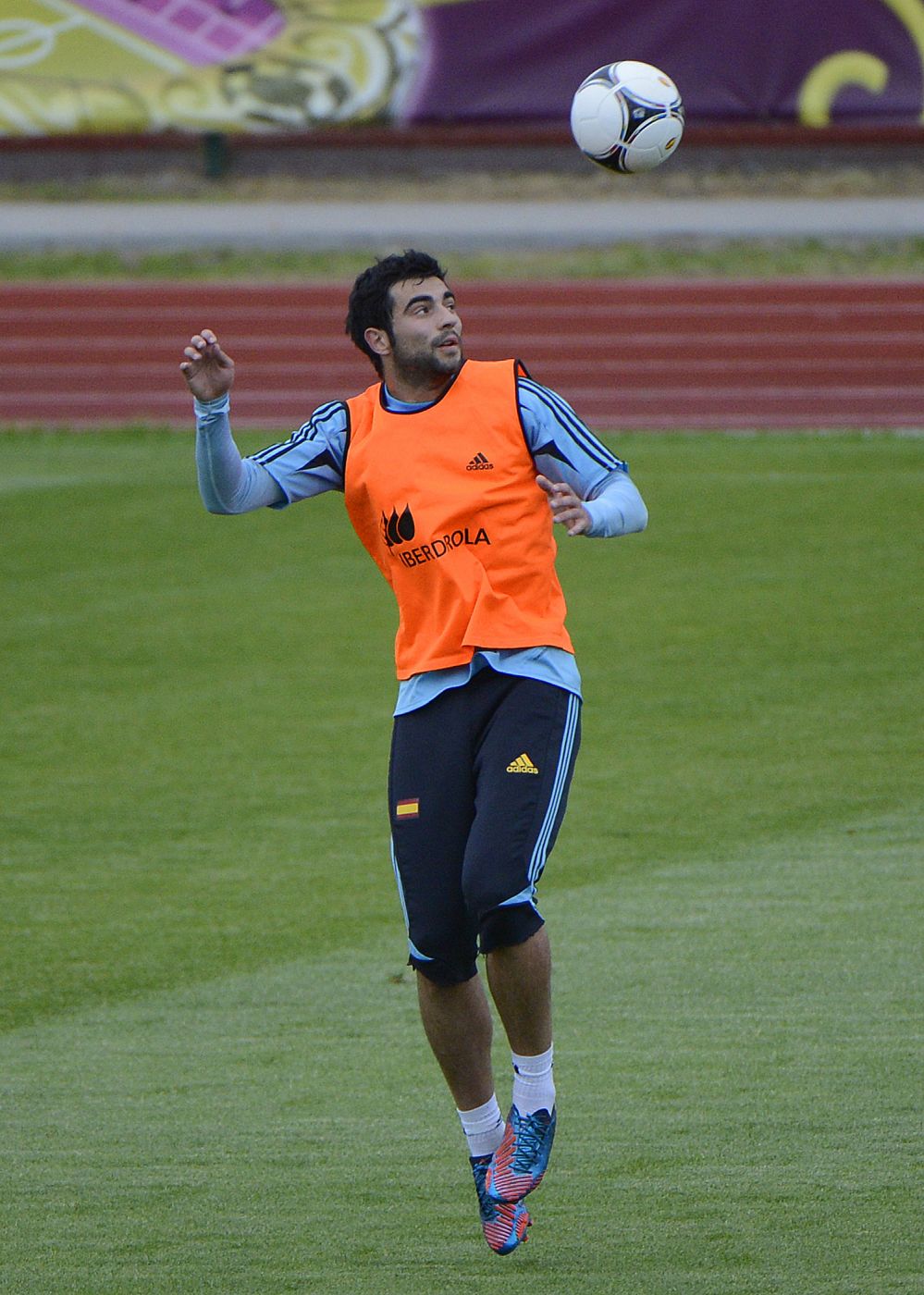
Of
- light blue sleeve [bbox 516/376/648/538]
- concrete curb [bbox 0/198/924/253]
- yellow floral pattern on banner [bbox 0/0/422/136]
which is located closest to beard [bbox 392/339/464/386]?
light blue sleeve [bbox 516/376/648/538]

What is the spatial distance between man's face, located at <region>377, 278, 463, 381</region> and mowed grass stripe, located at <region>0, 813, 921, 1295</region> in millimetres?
2039

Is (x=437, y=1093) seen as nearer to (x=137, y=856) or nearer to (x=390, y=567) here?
(x=390, y=567)

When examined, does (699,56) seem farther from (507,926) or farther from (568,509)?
(507,926)

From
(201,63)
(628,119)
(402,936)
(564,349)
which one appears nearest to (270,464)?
(628,119)

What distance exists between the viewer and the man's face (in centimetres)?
451

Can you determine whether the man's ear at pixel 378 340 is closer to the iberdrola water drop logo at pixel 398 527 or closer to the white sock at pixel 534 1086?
the iberdrola water drop logo at pixel 398 527

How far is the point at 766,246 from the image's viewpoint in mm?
19359

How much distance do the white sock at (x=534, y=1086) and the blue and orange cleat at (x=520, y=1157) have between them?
15mm

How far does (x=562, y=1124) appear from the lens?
4.99m

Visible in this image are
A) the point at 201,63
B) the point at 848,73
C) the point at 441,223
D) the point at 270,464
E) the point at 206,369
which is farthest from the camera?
the point at 441,223

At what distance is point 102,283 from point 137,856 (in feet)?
42.4

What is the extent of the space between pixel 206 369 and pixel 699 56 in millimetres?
16071

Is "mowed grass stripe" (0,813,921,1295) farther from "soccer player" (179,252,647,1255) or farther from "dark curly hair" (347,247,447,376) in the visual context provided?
"dark curly hair" (347,247,447,376)

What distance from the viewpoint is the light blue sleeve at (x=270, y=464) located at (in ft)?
15.0
